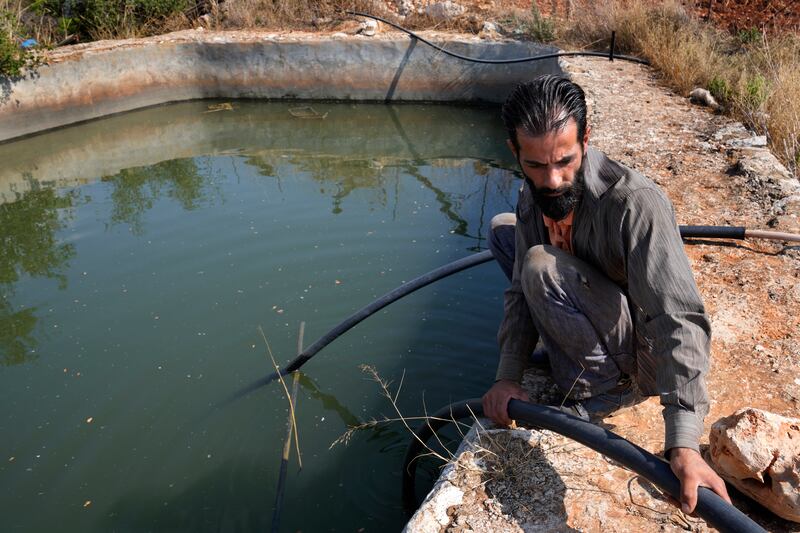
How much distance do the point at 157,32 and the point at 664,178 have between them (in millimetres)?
9323

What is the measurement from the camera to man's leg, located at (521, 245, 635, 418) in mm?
2496

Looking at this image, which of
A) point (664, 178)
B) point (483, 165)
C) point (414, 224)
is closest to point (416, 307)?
point (414, 224)

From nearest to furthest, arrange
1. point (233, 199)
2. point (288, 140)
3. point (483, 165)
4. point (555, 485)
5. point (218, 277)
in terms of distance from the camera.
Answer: point (555, 485), point (218, 277), point (233, 199), point (483, 165), point (288, 140)

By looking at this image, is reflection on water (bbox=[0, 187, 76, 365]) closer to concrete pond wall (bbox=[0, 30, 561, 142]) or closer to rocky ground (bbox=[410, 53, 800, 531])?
concrete pond wall (bbox=[0, 30, 561, 142])

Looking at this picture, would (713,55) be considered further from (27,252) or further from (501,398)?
(27,252)

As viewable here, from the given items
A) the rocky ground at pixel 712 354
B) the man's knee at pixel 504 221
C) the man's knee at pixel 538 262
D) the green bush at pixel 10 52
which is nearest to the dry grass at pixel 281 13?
the green bush at pixel 10 52

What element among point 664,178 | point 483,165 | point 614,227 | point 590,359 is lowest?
point 483,165

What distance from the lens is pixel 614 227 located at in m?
2.29

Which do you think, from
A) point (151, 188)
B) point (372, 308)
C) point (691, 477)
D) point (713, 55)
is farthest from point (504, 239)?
point (713, 55)

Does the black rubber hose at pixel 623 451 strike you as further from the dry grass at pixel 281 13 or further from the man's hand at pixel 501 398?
the dry grass at pixel 281 13

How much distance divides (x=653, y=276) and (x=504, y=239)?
1086 millimetres

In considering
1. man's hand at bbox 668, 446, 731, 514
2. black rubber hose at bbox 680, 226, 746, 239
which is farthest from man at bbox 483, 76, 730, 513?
Result: black rubber hose at bbox 680, 226, 746, 239

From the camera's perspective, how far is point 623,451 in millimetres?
2100

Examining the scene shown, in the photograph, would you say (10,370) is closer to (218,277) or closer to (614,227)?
(218,277)
